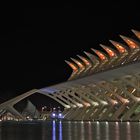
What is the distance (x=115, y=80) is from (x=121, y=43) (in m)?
5.71

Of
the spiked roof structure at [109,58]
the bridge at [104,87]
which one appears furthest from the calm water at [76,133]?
the spiked roof structure at [109,58]

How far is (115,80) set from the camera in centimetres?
6531

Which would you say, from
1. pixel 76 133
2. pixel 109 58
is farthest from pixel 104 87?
pixel 76 133

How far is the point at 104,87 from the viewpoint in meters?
69.9

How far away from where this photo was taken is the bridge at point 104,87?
60.0 m

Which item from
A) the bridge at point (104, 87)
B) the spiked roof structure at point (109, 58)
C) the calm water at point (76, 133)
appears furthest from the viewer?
the spiked roof structure at point (109, 58)

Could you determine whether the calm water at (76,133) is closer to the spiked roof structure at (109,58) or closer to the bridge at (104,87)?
the bridge at (104,87)

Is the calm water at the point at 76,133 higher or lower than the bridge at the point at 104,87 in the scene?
lower

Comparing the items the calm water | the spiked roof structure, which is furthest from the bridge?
the calm water

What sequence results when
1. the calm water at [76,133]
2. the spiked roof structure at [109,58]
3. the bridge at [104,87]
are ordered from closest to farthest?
the calm water at [76,133], the bridge at [104,87], the spiked roof structure at [109,58]

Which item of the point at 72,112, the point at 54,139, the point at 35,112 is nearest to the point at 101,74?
the point at 72,112

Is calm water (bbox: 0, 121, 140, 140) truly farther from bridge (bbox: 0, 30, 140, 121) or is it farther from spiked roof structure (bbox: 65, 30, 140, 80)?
spiked roof structure (bbox: 65, 30, 140, 80)

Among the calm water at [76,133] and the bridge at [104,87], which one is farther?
the bridge at [104,87]

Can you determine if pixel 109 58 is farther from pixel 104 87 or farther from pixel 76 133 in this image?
pixel 76 133
